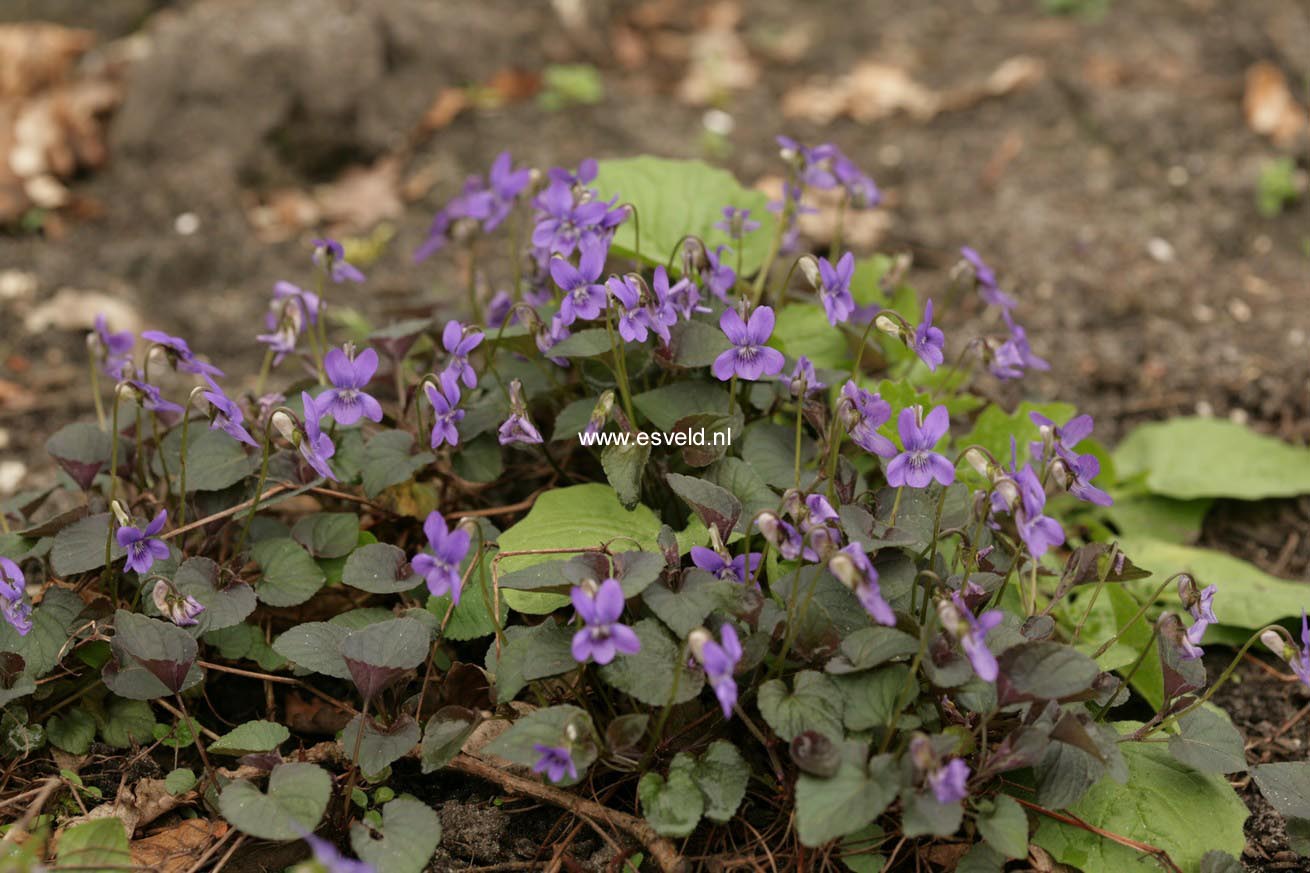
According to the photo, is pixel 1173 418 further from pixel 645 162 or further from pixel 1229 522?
pixel 645 162

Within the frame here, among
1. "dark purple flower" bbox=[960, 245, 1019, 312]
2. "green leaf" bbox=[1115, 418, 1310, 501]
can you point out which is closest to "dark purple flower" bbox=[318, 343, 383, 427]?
"dark purple flower" bbox=[960, 245, 1019, 312]

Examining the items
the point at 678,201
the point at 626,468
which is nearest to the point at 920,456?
the point at 626,468

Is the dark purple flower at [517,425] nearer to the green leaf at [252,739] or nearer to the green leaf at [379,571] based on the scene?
the green leaf at [379,571]

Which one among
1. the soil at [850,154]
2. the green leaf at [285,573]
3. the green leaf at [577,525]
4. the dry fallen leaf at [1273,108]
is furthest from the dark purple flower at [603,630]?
the dry fallen leaf at [1273,108]

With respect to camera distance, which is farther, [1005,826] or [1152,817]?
[1152,817]

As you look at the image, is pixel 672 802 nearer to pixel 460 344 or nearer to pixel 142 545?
pixel 460 344

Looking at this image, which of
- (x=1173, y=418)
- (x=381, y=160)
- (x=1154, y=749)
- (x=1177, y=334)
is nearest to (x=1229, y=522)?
(x=1173, y=418)

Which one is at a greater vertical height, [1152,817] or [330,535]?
[330,535]
